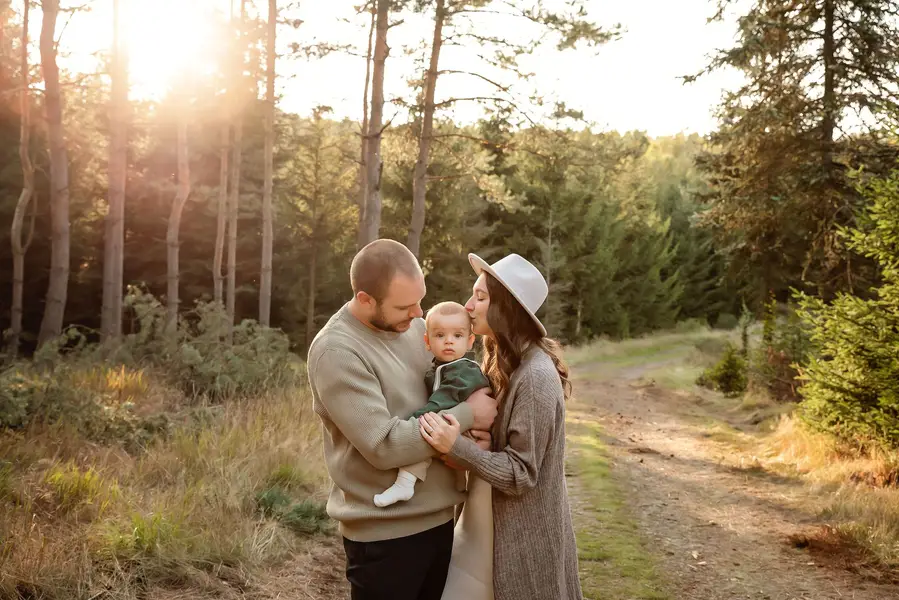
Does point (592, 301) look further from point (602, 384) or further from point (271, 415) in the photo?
point (271, 415)

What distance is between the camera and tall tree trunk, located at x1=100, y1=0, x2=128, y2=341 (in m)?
15.0

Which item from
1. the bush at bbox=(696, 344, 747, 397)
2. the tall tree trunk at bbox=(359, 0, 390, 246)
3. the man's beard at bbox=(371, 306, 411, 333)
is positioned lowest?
the bush at bbox=(696, 344, 747, 397)

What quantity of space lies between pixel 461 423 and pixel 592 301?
3814 cm

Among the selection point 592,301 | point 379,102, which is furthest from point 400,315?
point 592,301

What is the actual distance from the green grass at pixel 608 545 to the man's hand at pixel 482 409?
10.9ft

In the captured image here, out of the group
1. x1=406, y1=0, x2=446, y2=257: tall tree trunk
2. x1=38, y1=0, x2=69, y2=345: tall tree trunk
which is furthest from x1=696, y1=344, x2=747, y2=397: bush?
x1=38, y1=0, x2=69, y2=345: tall tree trunk

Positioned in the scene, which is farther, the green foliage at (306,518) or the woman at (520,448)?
the green foliage at (306,518)

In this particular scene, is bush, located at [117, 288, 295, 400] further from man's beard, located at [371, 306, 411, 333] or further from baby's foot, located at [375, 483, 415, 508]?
baby's foot, located at [375, 483, 415, 508]

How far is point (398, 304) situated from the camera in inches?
118

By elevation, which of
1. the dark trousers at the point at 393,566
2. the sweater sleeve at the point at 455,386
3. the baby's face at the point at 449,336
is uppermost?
the baby's face at the point at 449,336

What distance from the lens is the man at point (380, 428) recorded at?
2.82 metres

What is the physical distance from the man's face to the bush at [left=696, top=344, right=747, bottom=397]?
17032 millimetres

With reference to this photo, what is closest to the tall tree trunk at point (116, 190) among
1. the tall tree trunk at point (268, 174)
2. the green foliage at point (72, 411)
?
the tall tree trunk at point (268, 174)

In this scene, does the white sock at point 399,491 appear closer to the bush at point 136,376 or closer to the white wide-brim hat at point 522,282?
the white wide-brim hat at point 522,282
